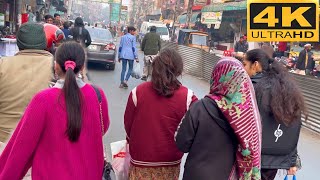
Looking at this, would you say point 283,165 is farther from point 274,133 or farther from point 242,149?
point 242,149

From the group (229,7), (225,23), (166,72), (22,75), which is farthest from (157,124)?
(225,23)

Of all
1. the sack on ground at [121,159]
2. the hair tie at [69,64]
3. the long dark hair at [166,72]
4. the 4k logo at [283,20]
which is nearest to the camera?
the hair tie at [69,64]

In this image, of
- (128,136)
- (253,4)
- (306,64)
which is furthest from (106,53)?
(128,136)

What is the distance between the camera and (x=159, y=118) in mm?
3352

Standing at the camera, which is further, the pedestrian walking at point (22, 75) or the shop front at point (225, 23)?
the shop front at point (225, 23)

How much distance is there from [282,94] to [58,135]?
74.9 inches

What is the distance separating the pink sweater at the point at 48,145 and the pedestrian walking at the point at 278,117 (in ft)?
5.26

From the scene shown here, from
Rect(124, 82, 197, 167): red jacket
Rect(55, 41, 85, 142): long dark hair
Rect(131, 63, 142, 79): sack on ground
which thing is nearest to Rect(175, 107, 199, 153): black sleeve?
Rect(124, 82, 197, 167): red jacket

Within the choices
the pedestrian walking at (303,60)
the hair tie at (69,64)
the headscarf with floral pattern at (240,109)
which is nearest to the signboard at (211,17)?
the pedestrian walking at (303,60)

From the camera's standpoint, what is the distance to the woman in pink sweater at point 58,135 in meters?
2.39

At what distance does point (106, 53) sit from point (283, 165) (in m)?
11.5

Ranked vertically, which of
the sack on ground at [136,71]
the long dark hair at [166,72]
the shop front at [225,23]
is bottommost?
the sack on ground at [136,71]

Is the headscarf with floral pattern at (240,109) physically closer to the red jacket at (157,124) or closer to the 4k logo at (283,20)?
the red jacket at (157,124)

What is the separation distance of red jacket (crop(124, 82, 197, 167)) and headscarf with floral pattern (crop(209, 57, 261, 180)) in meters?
0.55
